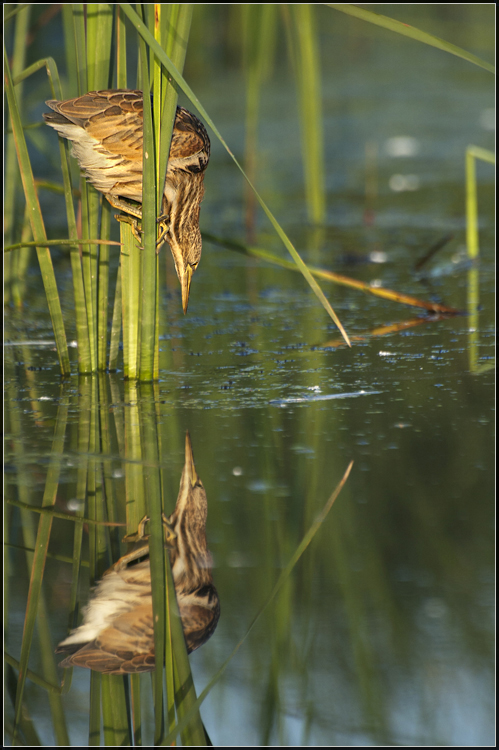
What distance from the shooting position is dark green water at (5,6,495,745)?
1446 millimetres

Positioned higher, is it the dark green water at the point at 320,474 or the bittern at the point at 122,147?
the bittern at the point at 122,147

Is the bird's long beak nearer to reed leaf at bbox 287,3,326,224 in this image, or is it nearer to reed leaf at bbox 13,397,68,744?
reed leaf at bbox 13,397,68,744

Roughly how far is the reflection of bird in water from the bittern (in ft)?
4.30

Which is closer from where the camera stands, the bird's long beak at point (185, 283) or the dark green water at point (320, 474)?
the dark green water at point (320, 474)

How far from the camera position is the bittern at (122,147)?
8.71ft

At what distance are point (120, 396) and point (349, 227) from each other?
3217 millimetres

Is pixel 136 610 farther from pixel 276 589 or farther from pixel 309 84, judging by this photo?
pixel 309 84

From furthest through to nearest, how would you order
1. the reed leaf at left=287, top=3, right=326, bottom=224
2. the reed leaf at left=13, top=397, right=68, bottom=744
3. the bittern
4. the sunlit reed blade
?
the reed leaf at left=287, top=3, right=326, bottom=224
the bittern
the reed leaf at left=13, top=397, right=68, bottom=744
the sunlit reed blade

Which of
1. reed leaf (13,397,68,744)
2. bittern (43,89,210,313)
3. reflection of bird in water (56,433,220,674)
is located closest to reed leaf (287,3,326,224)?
bittern (43,89,210,313)

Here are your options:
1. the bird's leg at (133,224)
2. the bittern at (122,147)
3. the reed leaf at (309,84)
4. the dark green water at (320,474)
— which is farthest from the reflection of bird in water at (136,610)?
the reed leaf at (309,84)

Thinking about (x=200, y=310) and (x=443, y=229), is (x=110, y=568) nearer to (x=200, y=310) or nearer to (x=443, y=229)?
(x=200, y=310)

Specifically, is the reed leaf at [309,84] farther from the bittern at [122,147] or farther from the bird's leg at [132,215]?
the bird's leg at [132,215]

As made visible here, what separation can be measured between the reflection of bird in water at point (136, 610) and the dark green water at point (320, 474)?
3 centimetres

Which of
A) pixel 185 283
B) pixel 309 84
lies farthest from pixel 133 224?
pixel 309 84
